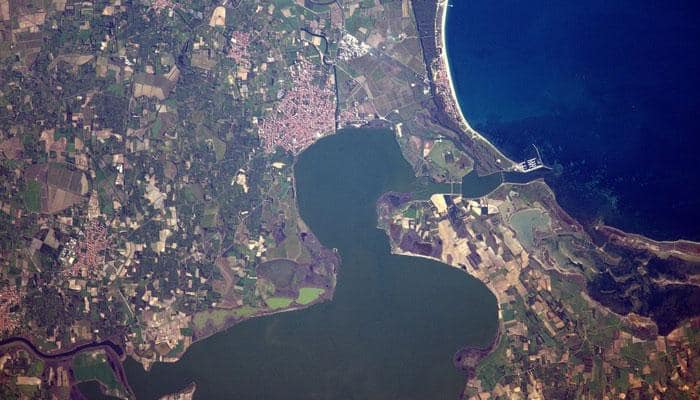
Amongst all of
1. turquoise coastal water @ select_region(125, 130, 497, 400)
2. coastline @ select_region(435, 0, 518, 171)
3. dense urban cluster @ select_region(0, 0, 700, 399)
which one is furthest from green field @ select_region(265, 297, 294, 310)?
coastline @ select_region(435, 0, 518, 171)

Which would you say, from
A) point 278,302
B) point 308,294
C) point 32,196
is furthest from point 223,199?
point 32,196

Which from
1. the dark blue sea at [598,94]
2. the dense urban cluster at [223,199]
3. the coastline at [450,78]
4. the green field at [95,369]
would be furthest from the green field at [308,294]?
the dark blue sea at [598,94]

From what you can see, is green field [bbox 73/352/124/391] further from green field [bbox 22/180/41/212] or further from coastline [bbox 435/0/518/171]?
coastline [bbox 435/0/518/171]

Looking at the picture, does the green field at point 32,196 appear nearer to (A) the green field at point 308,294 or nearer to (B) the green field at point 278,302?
(B) the green field at point 278,302

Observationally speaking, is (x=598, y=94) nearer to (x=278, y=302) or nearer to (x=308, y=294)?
(x=308, y=294)

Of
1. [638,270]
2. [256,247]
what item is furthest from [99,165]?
[638,270]

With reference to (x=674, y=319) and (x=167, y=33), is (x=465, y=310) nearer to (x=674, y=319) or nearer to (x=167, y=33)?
(x=674, y=319)
